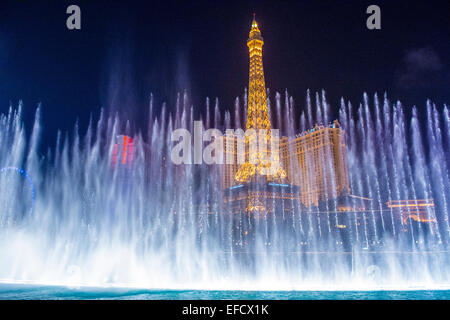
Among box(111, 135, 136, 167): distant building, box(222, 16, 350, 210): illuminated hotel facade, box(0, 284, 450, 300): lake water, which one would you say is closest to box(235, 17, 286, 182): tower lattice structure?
box(222, 16, 350, 210): illuminated hotel facade

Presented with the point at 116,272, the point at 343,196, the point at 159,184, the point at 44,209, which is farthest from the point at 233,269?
the point at 343,196

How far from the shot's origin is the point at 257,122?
48.5 meters

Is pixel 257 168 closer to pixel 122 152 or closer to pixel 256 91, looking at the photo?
pixel 256 91

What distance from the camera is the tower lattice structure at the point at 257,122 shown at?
47497 mm

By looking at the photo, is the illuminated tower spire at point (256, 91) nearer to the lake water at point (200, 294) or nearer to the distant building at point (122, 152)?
the distant building at point (122, 152)

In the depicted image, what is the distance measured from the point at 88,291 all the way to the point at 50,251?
5.83 m

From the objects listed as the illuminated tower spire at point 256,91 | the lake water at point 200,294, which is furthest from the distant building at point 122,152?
the illuminated tower spire at point 256,91

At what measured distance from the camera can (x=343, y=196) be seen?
51062 mm

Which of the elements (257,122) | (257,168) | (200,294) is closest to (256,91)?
(257,122)

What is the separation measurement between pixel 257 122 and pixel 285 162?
45.5ft

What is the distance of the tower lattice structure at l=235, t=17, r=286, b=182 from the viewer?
4750cm

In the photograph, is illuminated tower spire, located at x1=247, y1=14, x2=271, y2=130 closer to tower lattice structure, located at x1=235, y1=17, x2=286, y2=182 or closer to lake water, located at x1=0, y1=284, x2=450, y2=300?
tower lattice structure, located at x1=235, y1=17, x2=286, y2=182

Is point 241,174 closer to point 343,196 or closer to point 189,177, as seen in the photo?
point 189,177

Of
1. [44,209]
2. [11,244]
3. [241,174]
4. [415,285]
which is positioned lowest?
[415,285]
